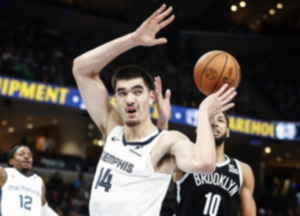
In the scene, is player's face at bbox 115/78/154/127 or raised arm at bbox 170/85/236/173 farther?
player's face at bbox 115/78/154/127

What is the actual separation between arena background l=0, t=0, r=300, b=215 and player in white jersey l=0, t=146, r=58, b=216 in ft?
21.9

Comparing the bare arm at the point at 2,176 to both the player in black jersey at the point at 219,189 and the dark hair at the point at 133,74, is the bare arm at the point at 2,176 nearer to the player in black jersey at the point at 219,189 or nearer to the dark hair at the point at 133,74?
the player in black jersey at the point at 219,189

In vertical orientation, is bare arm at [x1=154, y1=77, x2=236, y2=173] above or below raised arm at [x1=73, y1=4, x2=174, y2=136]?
below

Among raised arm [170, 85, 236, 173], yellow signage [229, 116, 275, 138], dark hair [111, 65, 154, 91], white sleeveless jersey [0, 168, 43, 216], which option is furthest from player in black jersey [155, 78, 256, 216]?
yellow signage [229, 116, 275, 138]

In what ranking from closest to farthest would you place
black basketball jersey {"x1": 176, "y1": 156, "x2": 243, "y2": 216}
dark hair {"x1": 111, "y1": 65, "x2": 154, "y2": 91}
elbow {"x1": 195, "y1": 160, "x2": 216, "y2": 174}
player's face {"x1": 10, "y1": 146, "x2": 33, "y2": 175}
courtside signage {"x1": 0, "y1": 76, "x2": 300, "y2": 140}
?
elbow {"x1": 195, "y1": 160, "x2": 216, "y2": 174} → dark hair {"x1": 111, "y1": 65, "x2": 154, "y2": 91} → black basketball jersey {"x1": 176, "y1": 156, "x2": 243, "y2": 216} → player's face {"x1": 10, "y1": 146, "x2": 33, "y2": 175} → courtside signage {"x1": 0, "y1": 76, "x2": 300, "y2": 140}

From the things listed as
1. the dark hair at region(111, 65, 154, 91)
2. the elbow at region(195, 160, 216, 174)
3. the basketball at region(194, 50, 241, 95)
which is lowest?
the elbow at region(195, 160, 216, 174)

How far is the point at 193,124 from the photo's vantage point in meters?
17.0

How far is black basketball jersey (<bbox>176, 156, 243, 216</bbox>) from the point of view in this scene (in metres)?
3.88

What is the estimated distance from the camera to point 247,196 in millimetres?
4125

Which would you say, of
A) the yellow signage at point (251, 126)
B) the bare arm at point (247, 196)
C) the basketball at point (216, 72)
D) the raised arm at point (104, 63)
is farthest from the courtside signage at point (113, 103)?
the raised arm at point (104, 63)

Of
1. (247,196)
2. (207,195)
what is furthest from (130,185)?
(247,196)

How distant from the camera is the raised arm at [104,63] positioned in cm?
258

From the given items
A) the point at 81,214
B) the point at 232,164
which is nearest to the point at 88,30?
the point at 81,214

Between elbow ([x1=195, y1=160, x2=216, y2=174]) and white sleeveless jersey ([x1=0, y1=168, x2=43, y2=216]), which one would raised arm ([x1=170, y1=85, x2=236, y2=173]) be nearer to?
elbow ([x1=195, y1=160, x2=216, y2=174])
